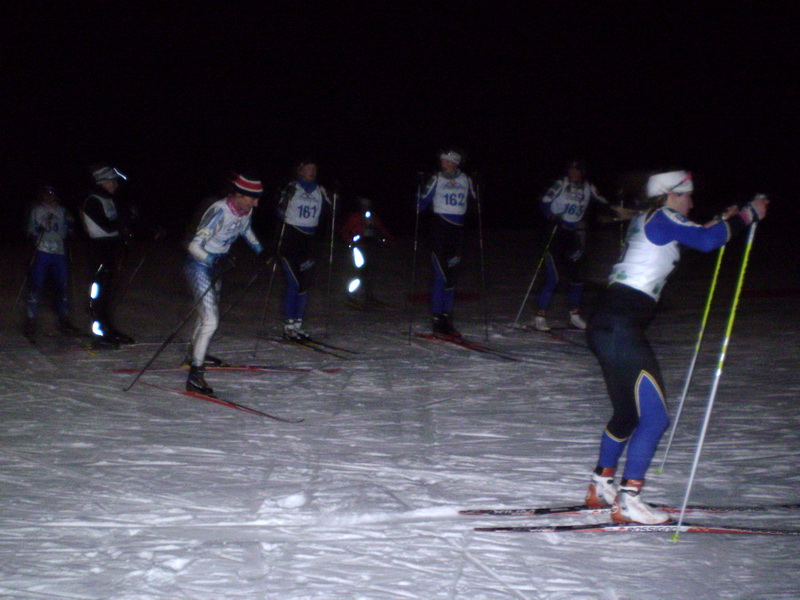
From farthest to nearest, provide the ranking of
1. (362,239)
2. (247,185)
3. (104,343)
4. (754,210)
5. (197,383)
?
(362,239)
(104,343)
(197,383)
(247,185)
(754,210)

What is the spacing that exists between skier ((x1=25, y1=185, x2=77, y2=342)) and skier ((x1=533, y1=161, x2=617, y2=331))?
436cm

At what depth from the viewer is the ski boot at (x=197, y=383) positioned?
5.50 m

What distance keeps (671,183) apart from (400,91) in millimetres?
23372

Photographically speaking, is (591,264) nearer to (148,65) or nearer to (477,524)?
(477,524)

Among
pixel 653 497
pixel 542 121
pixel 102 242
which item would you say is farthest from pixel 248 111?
pixel 653 497

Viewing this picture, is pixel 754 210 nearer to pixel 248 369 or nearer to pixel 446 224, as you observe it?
pixel 248 369

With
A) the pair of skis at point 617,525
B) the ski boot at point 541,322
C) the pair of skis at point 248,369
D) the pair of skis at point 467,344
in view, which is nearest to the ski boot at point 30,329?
the pair of skis at point 248,369

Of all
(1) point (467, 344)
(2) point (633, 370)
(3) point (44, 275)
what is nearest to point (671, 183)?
(2) point (633, 370)

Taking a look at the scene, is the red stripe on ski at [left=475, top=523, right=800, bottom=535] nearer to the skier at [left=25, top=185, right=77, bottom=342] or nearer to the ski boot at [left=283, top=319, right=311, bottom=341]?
the ski boot at [left=283, top=319, right=311, bottom=341]

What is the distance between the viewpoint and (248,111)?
25.4 meters

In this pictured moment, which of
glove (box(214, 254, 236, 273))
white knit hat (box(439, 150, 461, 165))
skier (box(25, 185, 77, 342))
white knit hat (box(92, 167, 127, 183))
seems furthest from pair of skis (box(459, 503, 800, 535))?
skier (box(25, 185, 77, 342))

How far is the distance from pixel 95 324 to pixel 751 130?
21526mm

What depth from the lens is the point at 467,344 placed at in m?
7.32

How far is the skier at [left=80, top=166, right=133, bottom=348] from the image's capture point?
277 inches
